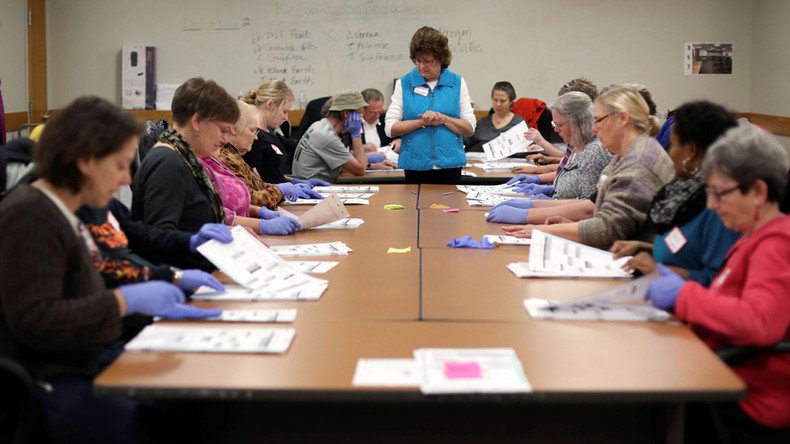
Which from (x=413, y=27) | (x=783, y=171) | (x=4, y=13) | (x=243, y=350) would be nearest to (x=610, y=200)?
(x=783, y=171)

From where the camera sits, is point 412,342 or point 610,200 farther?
point 610,200

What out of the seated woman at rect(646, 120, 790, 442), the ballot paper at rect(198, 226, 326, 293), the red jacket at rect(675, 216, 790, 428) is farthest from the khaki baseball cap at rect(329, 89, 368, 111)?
the red jacket at rect(675, 216, 790, 428)

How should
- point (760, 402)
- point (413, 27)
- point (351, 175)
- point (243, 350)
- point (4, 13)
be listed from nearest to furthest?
1. point (243, 350)
2. point (760, 402)
3. point (351, 175)
4. point (4, 13)
5. point (413, 27)

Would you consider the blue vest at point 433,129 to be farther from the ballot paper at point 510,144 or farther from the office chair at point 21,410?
the office chair at point 21,410

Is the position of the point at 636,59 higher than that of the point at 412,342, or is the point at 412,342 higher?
the point at 636,59

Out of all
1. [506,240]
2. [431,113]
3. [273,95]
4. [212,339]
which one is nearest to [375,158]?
[431,113]

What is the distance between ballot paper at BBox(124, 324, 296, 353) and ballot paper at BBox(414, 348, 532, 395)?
33 cm

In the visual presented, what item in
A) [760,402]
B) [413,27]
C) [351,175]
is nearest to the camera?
[760,402]

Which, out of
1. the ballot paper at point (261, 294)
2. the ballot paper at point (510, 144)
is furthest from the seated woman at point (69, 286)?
the ballot paper at point (510, 144)

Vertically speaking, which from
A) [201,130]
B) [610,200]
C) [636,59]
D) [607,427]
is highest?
[636,59]

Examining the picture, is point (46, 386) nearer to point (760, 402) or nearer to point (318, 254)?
point (318, 254)

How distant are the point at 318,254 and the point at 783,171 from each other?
1.54 m

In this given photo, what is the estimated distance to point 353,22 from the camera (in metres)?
7.74

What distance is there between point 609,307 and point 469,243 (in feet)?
3.04
